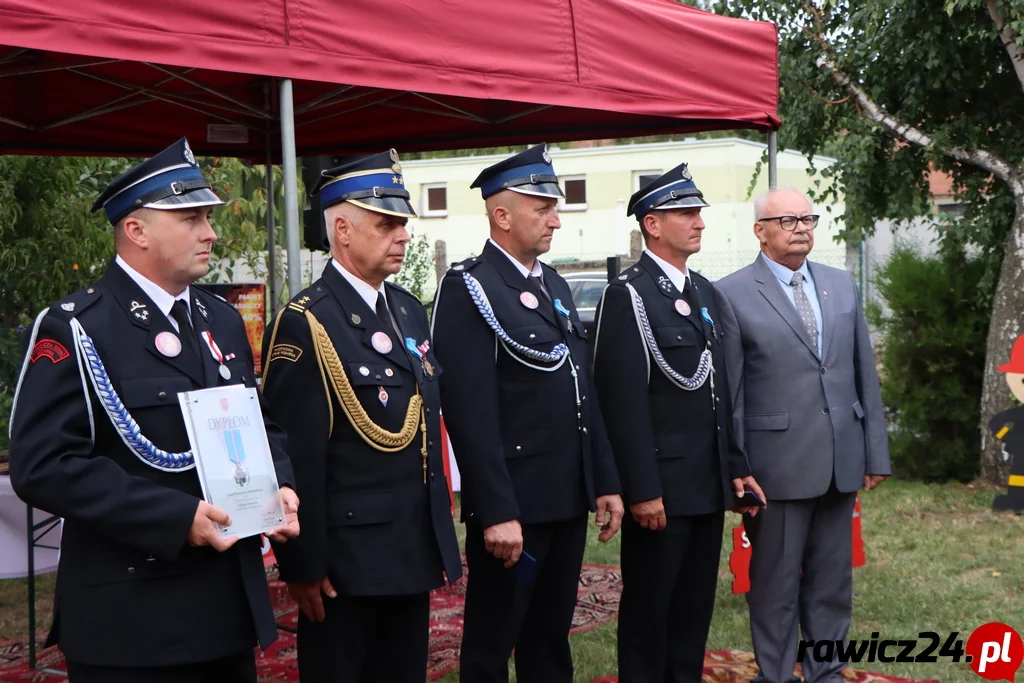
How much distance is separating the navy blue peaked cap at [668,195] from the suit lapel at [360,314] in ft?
4.39

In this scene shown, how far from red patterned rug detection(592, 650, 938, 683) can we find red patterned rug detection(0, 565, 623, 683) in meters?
0.78

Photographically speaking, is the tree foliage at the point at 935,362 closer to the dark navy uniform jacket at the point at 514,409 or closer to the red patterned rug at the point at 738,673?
the red patterned rug at the point at 738,673

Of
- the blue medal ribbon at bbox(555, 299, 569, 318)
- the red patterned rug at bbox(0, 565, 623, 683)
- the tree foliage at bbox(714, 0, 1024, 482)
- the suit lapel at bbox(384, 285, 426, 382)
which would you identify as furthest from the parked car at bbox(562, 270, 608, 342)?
the suit lapel at bbox(384, 285, 426, 382)

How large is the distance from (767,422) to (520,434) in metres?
1.20

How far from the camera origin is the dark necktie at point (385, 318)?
10.4 ft

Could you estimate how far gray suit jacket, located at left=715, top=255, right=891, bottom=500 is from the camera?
14.3ft

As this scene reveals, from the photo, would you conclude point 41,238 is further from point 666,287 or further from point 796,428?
point 796,428

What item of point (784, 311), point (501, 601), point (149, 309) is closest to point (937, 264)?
point (784, 311)

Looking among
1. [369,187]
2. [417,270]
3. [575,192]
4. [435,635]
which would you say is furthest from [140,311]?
[575,192]

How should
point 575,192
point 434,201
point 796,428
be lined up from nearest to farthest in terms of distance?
point 796,428
point 575,192
point 434,201

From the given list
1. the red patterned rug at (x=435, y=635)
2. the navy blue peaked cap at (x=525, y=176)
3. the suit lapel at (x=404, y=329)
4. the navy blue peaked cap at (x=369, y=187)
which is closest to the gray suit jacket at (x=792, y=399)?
the navy blue peaked cap at (x=525, y=176)

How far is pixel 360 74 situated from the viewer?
3965 mm

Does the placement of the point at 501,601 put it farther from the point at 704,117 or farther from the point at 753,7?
the point at 753,7

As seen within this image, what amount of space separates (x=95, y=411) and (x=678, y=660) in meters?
2.43
